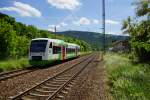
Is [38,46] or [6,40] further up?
[6,40]

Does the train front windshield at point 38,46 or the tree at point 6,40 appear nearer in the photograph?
the train front windshield at point 38,46

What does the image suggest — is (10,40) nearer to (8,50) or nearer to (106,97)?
(8,50)

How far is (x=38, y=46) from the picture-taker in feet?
92.8

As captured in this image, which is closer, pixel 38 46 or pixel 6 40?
pixel 38 46

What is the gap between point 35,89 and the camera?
1304 centimetres

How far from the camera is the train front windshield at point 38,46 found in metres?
28.0

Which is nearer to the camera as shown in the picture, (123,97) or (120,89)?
(123,97)

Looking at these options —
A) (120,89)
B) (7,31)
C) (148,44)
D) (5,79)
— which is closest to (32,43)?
(7,31)

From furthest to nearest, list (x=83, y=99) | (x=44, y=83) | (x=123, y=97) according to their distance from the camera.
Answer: (x=44, y=83) < (x=83, y=99) < (x=123, y=97)

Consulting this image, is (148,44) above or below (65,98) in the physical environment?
above

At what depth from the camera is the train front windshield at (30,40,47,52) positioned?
1103 inches

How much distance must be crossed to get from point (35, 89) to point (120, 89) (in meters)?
3.82

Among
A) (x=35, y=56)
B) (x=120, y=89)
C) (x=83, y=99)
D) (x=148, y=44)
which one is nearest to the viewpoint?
(x=83, y=99)

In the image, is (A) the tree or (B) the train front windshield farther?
(A) the tree
